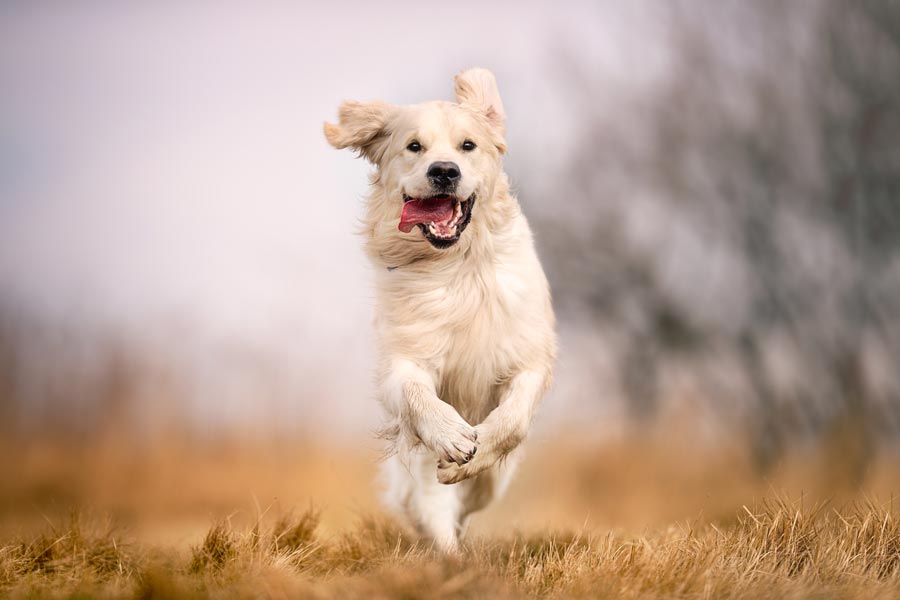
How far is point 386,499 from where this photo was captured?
5.64 m

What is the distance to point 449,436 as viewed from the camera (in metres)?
4.11

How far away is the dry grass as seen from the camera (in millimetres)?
3521

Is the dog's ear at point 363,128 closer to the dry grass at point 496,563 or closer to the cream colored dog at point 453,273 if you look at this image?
the cream colored dog at point 453,273

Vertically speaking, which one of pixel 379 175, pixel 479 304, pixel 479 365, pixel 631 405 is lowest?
pixel 631 405

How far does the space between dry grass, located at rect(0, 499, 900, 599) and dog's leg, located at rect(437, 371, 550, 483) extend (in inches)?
16.0

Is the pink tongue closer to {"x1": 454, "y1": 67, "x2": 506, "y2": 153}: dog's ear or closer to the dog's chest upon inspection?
the dog's chest

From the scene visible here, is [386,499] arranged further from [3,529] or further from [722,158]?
[722,158]

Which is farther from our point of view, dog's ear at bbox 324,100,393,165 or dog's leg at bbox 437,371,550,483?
dog's ear at bbox 324,100,393,165

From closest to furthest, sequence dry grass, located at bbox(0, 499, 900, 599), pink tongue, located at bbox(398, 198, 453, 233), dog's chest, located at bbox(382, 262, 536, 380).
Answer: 1. dry grass, located at bbox(0, 499, 900, 599)
2. pink tongue, located at bbox(398, 198, 453, 233)
3. dog's chest, located at bbox(382, 262, 536, 380)

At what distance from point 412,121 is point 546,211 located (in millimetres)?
6730

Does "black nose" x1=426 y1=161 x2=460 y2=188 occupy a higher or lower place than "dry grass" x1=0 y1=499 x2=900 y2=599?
higher

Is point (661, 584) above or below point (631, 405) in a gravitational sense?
above

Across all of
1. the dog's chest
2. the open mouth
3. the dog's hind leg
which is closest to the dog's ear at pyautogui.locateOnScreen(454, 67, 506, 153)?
the open mouth

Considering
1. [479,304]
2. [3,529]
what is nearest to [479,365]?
[479,304]
